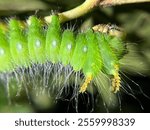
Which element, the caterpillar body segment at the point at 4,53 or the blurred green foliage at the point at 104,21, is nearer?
the caterpillar body segment at the point at 4,53

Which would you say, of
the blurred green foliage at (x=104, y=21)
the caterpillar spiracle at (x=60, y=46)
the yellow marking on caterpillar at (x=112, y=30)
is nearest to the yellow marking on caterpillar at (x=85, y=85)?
the caterpillar spiracle at (x=60, y=46)

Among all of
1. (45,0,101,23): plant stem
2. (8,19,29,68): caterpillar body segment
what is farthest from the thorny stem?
(8,19,29,68): caterpillar body segment

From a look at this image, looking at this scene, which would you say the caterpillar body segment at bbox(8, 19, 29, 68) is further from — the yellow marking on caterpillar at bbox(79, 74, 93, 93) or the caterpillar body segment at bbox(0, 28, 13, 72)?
the yellow marking on caterpillar at bbox(79, 74, 93, 93)

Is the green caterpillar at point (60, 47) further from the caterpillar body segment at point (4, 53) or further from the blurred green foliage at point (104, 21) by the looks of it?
the blurred green foliage at point (104, 21)

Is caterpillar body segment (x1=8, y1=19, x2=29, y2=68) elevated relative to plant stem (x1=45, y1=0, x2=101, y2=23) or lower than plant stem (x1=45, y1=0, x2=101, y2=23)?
lower

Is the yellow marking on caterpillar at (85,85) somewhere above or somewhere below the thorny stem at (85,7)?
below

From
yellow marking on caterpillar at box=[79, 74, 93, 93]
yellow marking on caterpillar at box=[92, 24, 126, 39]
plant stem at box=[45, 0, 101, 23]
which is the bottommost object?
yellow marking on caterpillar at box=[79, 74, 93, 93]
